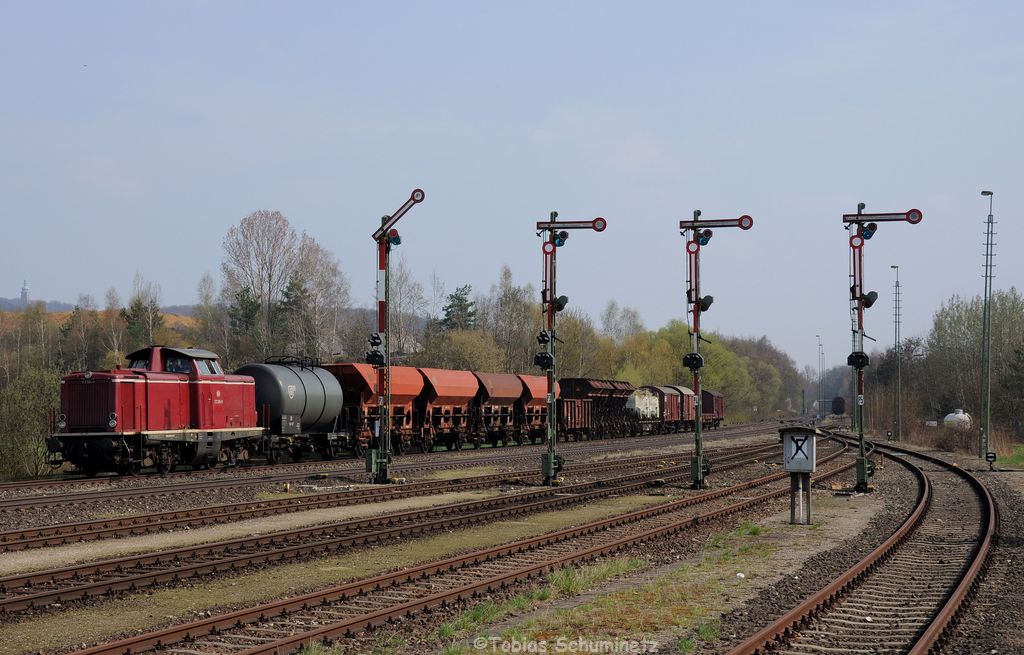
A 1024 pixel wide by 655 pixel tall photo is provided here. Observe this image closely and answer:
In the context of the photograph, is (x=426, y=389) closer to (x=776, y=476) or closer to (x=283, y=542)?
(x=776, y=476)

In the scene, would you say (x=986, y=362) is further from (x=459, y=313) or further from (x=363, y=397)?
(x=459, y=313)

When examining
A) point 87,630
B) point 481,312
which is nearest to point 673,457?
point 87,630

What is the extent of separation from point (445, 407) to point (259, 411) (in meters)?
11.9

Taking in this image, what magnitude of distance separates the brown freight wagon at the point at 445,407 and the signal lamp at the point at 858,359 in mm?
20057

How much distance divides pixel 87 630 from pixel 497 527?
9.74 meters

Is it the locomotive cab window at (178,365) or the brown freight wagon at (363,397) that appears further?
the brown freight wagon at (363,397)

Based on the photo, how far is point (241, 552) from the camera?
1475 cm

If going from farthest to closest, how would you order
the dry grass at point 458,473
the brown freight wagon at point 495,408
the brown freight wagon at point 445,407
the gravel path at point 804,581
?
the brown freight wagon at point 495,408 → the brown freight wagon at point 445,407 → the dry grass at point 458,473 → the gravel path at point 804,581

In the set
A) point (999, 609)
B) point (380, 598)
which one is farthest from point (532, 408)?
point (999, 609)

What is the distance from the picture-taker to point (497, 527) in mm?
18875

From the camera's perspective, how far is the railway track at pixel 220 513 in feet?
53.9

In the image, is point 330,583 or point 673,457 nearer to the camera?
point 330,583

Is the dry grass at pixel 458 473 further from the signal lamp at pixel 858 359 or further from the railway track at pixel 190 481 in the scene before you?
the signal lamp at pixel 858 359

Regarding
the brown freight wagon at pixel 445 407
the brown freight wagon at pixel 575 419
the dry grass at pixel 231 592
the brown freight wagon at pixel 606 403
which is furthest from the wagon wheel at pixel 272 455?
the brown freight wagon at pixel 606 403
